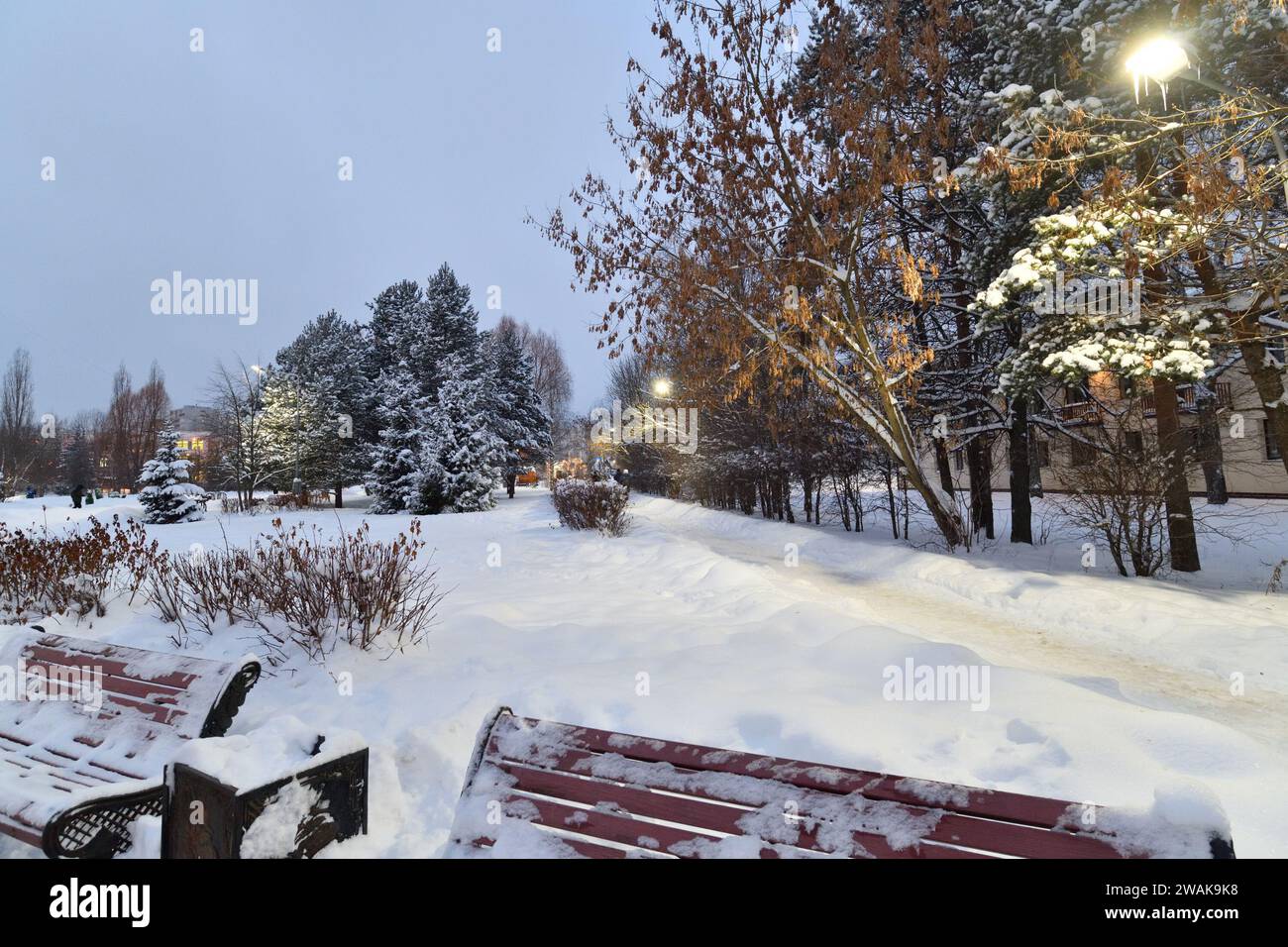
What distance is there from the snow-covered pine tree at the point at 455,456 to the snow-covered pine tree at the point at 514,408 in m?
8.96

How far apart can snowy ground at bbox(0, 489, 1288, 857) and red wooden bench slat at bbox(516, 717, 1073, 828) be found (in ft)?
4.35

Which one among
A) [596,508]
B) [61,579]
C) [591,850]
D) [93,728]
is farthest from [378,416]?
[591,850]

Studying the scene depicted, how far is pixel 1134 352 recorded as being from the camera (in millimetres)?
7590

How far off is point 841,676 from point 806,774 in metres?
2.87

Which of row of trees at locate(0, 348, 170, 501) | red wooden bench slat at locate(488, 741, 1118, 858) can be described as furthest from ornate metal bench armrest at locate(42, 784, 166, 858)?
row of trees at locate(0, 348, 170, 501)

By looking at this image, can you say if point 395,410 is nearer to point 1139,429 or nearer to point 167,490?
point 167,490

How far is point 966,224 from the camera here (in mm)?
12023

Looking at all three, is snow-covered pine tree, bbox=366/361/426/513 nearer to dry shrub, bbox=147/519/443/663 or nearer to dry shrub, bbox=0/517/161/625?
dry shrub, bbox=0/517/161/625

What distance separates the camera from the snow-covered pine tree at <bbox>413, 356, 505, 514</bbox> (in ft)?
86.7

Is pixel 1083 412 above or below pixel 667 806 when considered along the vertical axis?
above

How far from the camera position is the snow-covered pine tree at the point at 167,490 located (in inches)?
792
